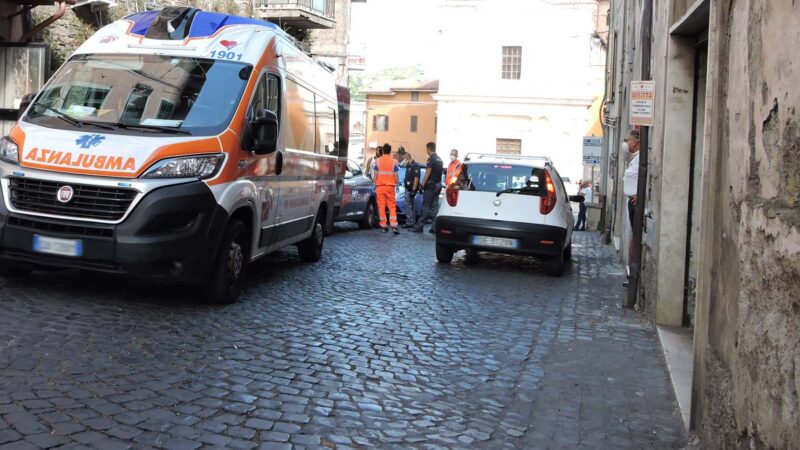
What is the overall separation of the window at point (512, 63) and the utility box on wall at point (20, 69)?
114 ft

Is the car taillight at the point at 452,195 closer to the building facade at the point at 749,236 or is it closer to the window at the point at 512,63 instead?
the building facade at the point at 749,236

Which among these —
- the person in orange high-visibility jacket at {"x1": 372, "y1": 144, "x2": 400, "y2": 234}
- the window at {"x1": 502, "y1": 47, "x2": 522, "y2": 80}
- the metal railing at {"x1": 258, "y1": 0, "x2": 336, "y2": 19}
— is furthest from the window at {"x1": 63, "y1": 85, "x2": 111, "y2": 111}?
the window at {"x1": 502, "y1": 47, "x2": 522, "y2": 80}

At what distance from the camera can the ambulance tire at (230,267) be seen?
6.96 m

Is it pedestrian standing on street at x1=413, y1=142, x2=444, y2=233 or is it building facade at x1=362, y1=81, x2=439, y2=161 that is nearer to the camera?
pedestrian standing on street at x1=413, y1=142, x2=444, y2=233

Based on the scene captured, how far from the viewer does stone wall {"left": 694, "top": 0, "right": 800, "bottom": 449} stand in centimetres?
273

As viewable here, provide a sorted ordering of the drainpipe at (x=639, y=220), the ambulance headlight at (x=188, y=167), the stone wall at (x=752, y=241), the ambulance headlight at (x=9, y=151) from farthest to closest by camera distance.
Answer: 1. the drainpipe at (x=639, y=220)
2. the ambulance headlight at (x=9, y=151)
3. the ambulance headlight at (x=188, y=167)
4. the stone wall at (x=752, y=241)

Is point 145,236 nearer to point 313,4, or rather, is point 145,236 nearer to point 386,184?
point 386,184

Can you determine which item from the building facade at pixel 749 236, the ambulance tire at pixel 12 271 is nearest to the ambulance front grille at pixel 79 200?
the ambulance tire at pixel 12 271

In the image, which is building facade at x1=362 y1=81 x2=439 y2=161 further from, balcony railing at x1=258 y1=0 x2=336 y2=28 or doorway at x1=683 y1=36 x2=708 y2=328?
doorway at x1=683 y1=36 x2=708 y2=328

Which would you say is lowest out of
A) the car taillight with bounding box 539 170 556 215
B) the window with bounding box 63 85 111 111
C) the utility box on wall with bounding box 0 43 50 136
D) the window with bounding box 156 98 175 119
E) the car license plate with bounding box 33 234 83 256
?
the car license plate with bounding box 33 234 83 256

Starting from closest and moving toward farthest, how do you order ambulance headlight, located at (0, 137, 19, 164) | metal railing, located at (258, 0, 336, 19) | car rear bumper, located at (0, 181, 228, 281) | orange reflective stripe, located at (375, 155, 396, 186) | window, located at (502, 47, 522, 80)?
car rear bumper, located at (0, 181, 228, 281) < ambulance headlight, located at (0, 137, 19, 164) < orange reflective stripe, located at (375, 155, 396, 186) < metal railing, located at (258, 0, 336, 19) < window, located at (502, 47, 522, 80)

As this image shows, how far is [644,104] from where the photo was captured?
796 centimetres

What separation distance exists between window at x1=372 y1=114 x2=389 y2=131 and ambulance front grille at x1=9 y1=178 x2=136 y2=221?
57.7 metres

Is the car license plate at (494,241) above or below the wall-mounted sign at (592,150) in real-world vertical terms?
below
